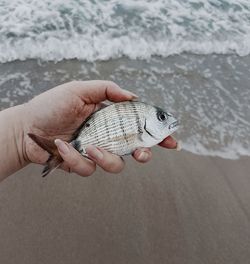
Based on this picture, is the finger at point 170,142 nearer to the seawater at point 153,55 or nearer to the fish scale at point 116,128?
the fish scale at point 116,128

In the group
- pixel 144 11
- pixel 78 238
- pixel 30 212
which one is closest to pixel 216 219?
pixel 78 238

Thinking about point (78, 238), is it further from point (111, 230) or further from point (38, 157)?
point (38, 157)

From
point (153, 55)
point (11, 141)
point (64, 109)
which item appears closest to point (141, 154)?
point (64, 109)

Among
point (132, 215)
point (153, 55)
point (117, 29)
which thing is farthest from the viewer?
point (117, 29)

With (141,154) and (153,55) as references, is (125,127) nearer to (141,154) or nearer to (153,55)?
(141,154)

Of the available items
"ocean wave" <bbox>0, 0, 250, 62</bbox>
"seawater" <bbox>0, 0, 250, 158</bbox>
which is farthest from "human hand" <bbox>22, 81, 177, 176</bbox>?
"ocean wave" <bbox>0, 0, 250, 62</bbox>
